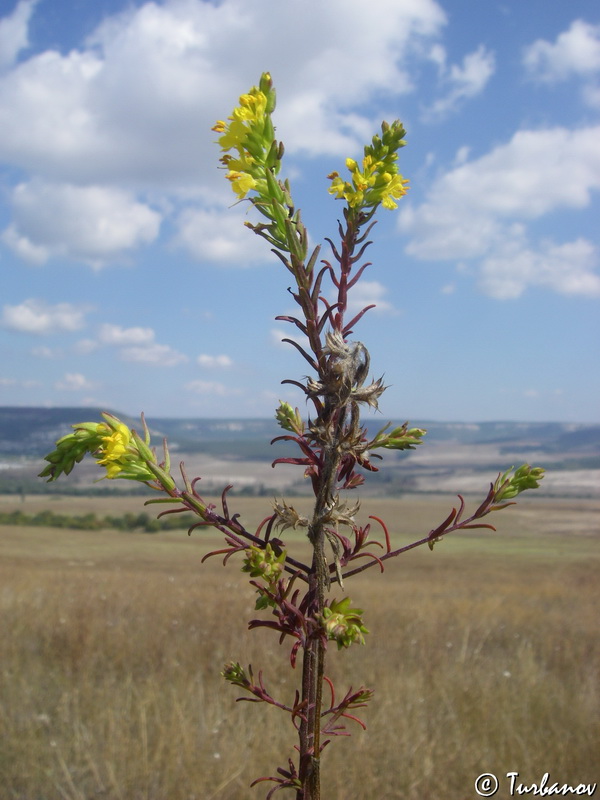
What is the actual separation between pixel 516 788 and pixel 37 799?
393 cm

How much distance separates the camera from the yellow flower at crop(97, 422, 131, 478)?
118cm

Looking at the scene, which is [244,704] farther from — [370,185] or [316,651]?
[370,185]

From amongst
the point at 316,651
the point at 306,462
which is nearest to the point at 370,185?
the point at 306,462

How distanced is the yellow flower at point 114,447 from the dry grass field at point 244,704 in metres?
4.82

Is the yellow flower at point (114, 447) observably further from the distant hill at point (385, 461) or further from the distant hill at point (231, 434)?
the distant hill at point (385, 461)

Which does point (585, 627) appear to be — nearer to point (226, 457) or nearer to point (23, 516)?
point (23, 516)

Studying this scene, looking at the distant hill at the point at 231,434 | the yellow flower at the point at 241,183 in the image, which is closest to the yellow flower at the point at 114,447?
the yellow flower at the point at 241,183

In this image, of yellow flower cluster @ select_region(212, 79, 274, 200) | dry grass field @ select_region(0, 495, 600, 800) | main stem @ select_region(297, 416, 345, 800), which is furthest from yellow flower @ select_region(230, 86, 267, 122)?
dry grass field @ select_region(0, 495, 600, 800)

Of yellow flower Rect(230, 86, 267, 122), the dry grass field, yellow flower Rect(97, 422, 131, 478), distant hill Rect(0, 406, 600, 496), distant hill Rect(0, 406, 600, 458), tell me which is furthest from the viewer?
distant hill Rect(0, 406, 600, 458)

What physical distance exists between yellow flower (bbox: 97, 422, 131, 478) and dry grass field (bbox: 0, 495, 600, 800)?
15.8 feet

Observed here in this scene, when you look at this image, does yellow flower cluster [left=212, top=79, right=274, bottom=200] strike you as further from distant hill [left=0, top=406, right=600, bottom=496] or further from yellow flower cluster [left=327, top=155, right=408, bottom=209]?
distant hill [left=0, top=406, right=600, bottom=496]

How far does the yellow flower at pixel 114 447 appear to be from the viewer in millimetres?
1176

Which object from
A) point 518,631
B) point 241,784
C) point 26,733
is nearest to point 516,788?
point 241,784

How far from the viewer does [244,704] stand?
6.73 m
